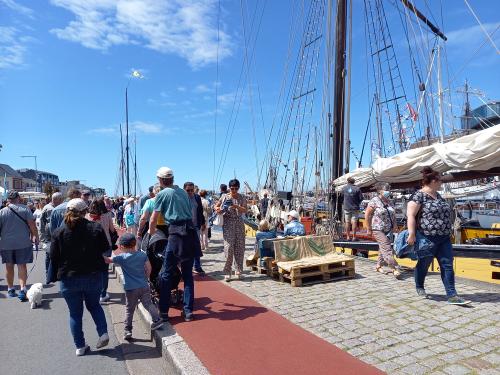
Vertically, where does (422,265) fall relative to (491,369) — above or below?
above

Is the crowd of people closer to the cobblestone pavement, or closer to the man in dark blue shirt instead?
the cobblestone pavement

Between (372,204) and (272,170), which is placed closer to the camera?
(372,204)

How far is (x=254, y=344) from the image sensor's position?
3789 millimetres

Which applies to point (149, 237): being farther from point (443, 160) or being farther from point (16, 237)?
point (443, 160)

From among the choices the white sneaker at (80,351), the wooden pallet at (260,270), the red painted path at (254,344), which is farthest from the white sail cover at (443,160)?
the white sneaker at (80,351)

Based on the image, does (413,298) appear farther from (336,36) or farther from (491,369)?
(336,36)

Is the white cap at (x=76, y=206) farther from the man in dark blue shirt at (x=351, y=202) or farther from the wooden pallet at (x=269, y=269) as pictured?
the man in dark blue shirt at (x=351, y=202)

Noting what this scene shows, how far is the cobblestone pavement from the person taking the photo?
3.29 meters

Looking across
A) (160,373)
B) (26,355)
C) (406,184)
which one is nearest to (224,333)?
(160,373)

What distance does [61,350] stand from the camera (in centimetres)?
417

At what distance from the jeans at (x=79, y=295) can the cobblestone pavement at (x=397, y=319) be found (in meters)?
2.25

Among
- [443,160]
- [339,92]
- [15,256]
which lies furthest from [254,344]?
[339,92]

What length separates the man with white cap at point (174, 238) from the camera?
464 centimetres

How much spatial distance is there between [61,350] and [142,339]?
87cm
